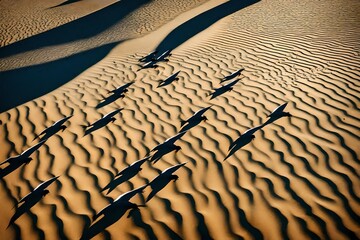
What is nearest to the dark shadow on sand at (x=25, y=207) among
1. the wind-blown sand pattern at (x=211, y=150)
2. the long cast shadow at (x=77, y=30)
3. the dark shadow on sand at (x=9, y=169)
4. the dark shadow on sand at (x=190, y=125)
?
the wind-blown sand pattern at (x=211, y=150)

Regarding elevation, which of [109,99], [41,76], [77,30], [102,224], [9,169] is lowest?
[102,224]

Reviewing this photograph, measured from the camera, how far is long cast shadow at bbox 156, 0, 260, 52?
909 centimetres

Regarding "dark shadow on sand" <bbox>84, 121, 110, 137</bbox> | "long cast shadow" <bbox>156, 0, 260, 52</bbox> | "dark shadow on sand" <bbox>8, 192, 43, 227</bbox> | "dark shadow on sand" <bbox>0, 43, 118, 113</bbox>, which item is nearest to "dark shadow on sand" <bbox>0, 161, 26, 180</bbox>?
"dark shadow on sand" <bbox>8, 192, 43, 227</bbox>

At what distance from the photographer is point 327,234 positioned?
2.55 meters

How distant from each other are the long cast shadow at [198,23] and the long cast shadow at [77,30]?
13.9ft

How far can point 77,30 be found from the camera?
12203 mm

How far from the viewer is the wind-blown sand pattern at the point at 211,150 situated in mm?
2766

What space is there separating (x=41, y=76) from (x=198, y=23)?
6577 millimetres

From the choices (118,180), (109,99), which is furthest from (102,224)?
(109,99)

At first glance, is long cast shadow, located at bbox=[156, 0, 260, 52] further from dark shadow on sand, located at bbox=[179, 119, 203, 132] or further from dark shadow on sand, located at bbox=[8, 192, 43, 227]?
dark shadow on sand, located at bbox=[8, 192, 43, 227]

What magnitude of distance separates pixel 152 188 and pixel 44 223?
132 cm

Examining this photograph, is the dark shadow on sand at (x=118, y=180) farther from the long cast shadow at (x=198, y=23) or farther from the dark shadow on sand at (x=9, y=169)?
the long cast shadow at (x=198, y=23)

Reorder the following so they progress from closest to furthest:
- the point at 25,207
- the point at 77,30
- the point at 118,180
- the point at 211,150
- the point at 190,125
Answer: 1. the point at 25,207
2. the point at 118,180
3. the point at 211,150
4. the point at 190,125
5. the point at 77,30

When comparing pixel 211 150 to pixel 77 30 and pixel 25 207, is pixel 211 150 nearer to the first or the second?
pixel 25 207
